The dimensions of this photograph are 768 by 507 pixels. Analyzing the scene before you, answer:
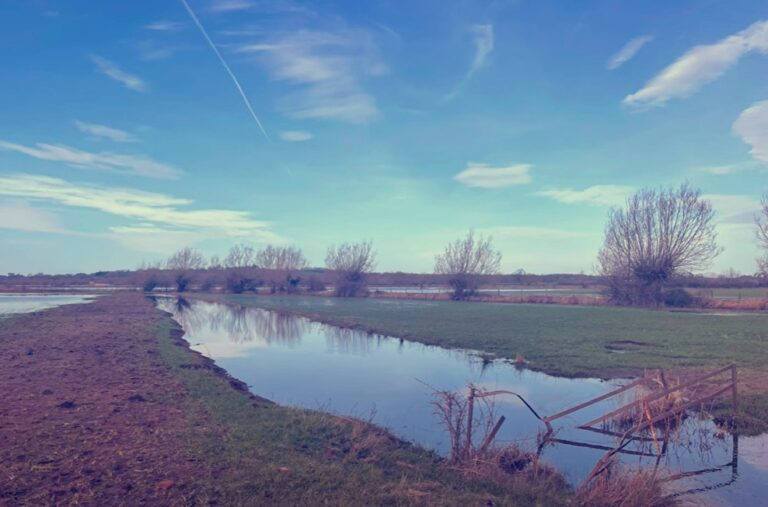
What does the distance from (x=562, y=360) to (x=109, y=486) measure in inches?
635

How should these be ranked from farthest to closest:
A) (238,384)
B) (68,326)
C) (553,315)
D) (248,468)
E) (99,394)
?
(553,315) < (68,326) < (238,384) < (99,394) < (248,468)

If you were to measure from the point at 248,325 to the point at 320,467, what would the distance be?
28.9 m

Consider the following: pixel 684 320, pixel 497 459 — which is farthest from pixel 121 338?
pixel 684 320

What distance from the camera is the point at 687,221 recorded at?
53875 mm

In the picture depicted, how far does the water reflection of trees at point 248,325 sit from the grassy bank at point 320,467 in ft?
53.4

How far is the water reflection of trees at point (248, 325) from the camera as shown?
29.3 m

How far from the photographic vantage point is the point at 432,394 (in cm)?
1453

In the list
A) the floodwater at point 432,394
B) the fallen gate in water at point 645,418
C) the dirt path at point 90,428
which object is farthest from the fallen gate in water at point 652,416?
the dirt path at point 90,428

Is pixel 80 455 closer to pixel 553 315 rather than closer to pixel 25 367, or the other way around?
pixel 25 367

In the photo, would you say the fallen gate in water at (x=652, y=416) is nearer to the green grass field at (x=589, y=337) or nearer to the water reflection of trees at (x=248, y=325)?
the green grass field at (x=589, y=337)

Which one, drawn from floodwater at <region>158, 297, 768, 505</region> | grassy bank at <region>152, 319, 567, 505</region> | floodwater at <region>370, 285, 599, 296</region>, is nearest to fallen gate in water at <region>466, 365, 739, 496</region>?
floodwater at <region>158, 297, 768, 505</region>

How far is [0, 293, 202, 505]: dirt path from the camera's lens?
7.15 metres

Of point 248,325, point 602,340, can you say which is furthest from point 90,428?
point 248,325

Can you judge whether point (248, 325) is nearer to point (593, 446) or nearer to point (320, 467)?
point (593, 446)
